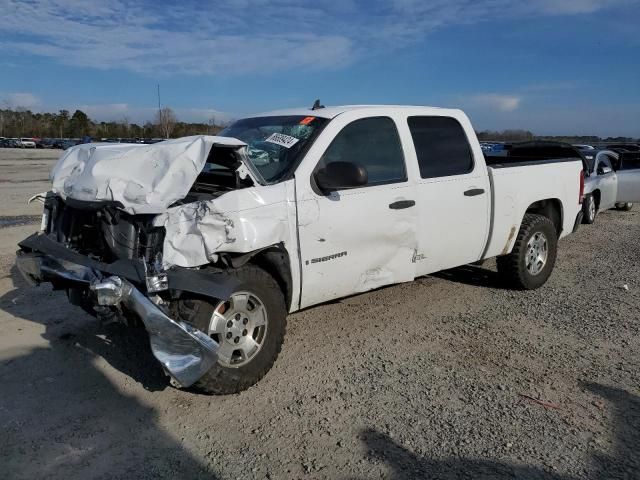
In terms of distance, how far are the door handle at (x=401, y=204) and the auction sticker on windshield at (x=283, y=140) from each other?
99cm

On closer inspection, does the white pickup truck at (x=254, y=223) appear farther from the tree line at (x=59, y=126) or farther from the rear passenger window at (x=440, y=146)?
the tree line at (x=59, y=126)

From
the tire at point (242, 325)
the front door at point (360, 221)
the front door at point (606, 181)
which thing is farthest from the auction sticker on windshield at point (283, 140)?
the front door at point (606, 181)

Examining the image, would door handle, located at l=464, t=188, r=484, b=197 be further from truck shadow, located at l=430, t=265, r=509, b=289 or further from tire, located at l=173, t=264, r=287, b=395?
tire, located at l=173, t=264, r=287, b=395

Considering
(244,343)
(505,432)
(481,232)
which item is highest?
(481,232)

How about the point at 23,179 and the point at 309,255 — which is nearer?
the point at 309,255

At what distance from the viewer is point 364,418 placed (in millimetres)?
3635

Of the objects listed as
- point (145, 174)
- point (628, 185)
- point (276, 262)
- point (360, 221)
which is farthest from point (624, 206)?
point (145, 174)

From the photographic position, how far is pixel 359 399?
3.89 metres

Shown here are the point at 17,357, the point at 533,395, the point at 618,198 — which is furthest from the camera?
the point at 618,198

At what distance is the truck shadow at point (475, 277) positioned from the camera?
6.69 metres

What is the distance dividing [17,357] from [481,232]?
442 centimetres

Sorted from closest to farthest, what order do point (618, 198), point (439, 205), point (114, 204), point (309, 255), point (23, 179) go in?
point (114, 204) < point (309, 255) < point (439, 205) < point (618, 198) < point (23, 179)

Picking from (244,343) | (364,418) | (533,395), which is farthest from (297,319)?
(533,395)

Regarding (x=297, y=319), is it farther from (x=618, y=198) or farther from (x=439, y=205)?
(x=618, y=198)
